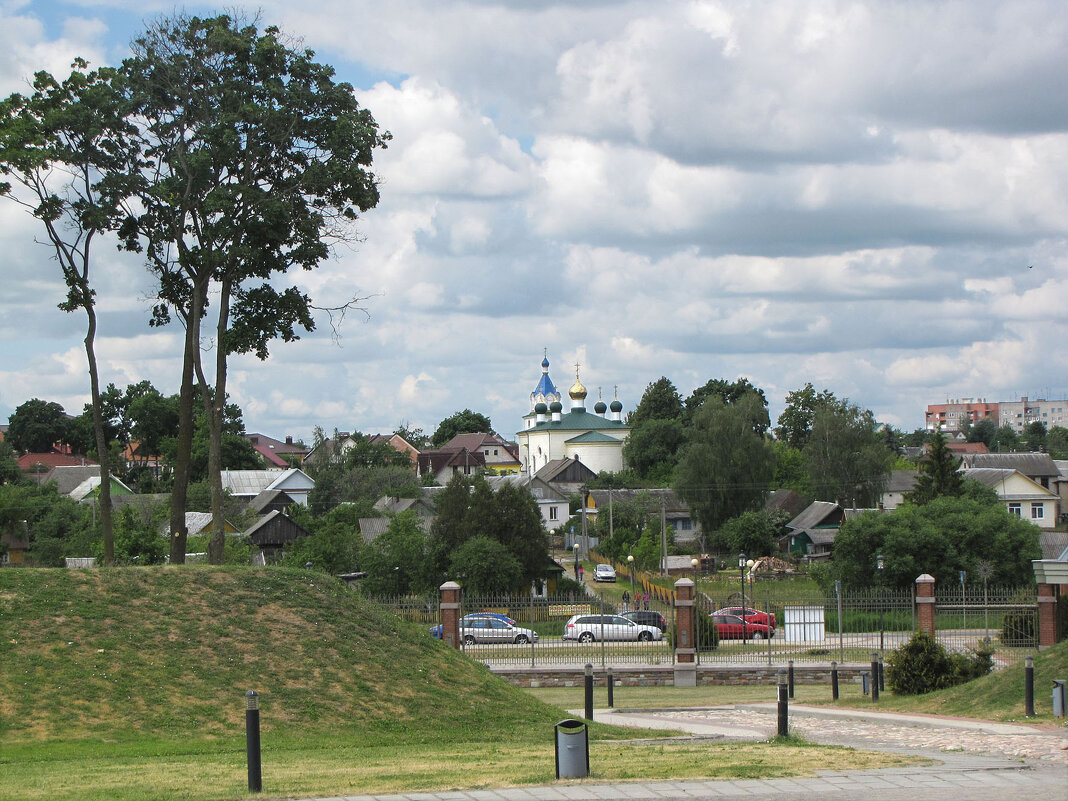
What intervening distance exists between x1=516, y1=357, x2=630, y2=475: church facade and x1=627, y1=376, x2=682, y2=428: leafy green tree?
2375mm

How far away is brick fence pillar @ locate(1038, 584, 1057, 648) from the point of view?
26.6 metres

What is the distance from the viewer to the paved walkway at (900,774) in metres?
9.87

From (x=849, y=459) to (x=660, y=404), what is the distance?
46922mm

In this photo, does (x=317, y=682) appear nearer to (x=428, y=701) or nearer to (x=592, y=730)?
(x=428, y=701)

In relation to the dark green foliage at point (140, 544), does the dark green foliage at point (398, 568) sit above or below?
below

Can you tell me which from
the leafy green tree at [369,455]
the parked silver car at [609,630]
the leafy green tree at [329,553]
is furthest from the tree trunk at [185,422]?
the leafy green tree at [369,455]

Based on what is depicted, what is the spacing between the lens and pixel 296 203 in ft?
89.0

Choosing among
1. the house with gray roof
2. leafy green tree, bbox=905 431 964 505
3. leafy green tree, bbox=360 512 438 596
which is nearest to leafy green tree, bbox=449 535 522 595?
leafy green tree, bbox=360 512 438 596

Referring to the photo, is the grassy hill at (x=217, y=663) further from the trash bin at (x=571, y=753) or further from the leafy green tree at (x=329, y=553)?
the leafy green tree at (x=329, y=553)

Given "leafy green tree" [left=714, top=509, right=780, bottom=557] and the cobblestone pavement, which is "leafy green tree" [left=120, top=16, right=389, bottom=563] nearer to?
the cobblestone pavement

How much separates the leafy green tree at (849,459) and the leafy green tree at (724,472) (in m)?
3.33

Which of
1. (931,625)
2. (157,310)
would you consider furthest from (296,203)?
(931,625)

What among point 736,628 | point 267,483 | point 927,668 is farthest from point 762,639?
point 267,483

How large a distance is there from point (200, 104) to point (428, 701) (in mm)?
15529
